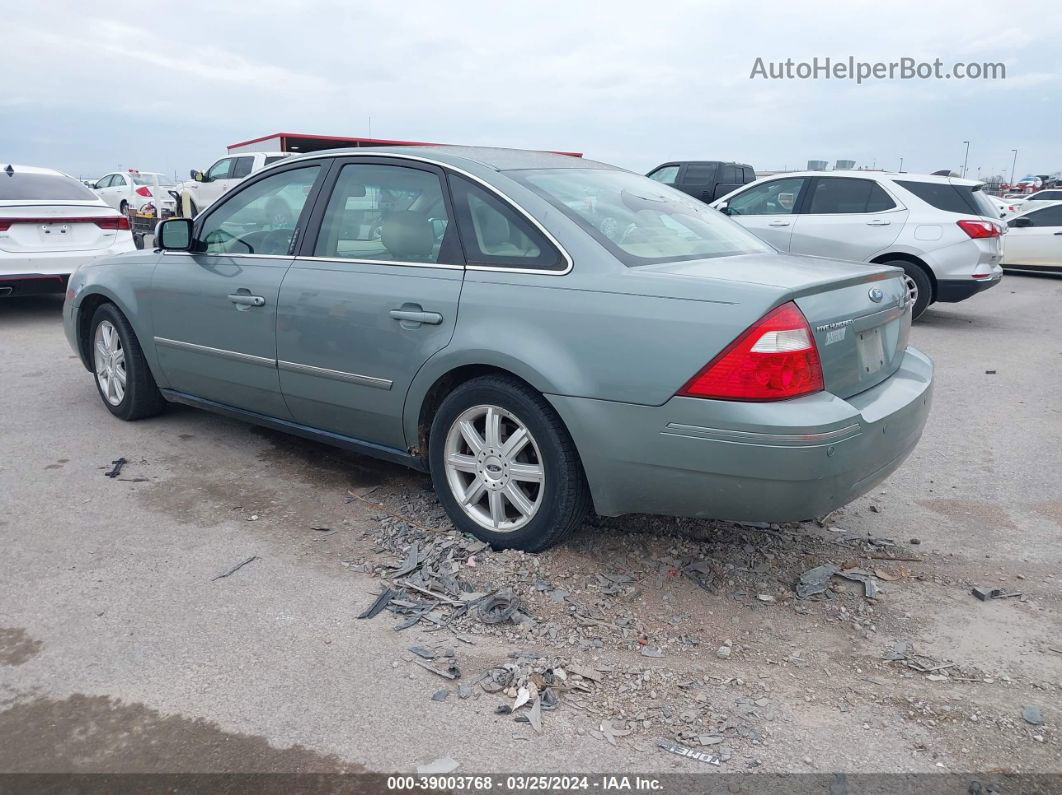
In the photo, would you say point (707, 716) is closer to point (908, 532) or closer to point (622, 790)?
point (622, 790)

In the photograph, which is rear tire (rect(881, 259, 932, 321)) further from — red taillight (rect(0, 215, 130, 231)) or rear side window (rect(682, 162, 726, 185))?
rear side window (rect(682, 162, 726, 185))

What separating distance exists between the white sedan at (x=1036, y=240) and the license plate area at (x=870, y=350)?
1344 cm

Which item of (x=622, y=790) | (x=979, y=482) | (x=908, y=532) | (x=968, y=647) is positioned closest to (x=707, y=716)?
(x=622, y=790)

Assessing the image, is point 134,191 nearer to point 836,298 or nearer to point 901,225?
point 901,225

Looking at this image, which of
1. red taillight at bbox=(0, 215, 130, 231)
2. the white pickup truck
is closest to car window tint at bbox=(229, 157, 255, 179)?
the white pickup truck

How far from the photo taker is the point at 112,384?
5.61 meters

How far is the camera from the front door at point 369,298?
12.5ft

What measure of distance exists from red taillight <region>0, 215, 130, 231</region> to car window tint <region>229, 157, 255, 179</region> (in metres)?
8.93

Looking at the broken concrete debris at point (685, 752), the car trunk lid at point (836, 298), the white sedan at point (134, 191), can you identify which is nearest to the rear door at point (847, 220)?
the car trunk lid at point (836, 298)

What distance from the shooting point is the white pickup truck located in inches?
718

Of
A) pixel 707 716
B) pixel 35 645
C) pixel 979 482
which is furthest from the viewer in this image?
pixel 979 482

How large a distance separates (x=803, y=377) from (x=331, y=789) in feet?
6.49

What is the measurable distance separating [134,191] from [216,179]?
7876mm

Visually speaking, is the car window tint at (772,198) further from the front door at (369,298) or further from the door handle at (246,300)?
the door handle at (246,300)
